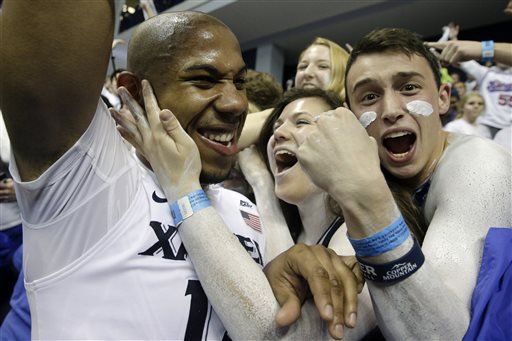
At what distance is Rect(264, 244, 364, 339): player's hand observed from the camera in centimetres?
94

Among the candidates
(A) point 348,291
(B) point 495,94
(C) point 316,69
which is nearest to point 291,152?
(A) point 348,291

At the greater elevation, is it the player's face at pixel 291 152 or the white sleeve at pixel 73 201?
the white sleeve at pixel 73 201

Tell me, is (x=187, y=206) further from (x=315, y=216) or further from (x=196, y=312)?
(x=315, y=216)

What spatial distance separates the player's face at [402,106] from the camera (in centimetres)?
158

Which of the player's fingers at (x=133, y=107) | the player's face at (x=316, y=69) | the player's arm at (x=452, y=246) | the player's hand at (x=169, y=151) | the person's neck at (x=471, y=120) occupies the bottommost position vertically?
the person's neck at (x=471, y=120)

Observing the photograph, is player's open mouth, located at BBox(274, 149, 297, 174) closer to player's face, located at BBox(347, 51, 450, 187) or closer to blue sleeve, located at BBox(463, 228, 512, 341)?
player's face, located at BBox(347, 51, 450, 187)

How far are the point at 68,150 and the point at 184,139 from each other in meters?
0.33

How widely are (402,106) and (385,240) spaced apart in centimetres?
83

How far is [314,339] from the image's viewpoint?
106cm

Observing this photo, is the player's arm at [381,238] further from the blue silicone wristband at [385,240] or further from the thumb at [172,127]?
the thumb at [172,127]

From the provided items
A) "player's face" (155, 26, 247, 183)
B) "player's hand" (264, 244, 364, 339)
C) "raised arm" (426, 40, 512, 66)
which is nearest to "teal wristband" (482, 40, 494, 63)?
"raised arm" (426, 40, 512, 66)

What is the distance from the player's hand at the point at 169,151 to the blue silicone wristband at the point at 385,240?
0.47 meters

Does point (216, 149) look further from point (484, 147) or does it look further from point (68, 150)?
point (484, 147)

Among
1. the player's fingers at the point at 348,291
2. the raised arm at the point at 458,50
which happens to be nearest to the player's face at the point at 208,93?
the player's fingers at the point at 348,291
